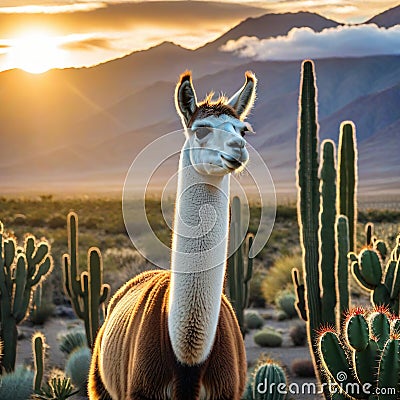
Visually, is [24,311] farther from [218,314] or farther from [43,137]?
[43,137]

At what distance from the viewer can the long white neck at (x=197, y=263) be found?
21.3ft

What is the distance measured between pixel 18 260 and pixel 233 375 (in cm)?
646

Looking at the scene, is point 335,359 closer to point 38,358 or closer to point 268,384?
point 268,384

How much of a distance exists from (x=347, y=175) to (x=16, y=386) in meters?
5.19

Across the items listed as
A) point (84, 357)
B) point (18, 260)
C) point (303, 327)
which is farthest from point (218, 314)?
point (303, 327)

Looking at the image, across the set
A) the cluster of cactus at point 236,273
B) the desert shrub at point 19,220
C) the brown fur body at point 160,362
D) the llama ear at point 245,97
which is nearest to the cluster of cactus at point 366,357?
the brown fur body at point 160,362

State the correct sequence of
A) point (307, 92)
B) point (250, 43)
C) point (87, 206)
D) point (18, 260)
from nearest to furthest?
point (307, 92)
point (18, 260)
point (87, 206)
point (250, 43)

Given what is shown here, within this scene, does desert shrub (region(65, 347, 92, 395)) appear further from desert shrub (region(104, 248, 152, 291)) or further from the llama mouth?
desert shrub (region(104, 248, 152, 291))

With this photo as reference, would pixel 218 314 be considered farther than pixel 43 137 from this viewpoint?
No

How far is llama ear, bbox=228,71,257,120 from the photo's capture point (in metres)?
7.11

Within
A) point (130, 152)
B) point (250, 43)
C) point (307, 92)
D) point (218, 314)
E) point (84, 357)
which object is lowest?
point (84, 357)

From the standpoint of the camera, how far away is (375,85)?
163250mm

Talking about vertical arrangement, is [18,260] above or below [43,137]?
below

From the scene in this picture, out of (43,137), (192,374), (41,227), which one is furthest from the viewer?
(43,137)
